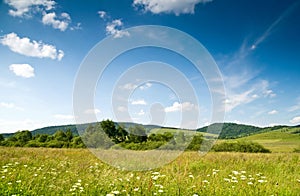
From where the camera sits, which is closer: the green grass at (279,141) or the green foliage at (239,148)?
the green foliage at (239,148)

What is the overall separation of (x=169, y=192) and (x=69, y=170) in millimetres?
3177

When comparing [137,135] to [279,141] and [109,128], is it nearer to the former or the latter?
[109,128]

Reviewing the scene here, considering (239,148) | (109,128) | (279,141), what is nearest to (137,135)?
(109,128)

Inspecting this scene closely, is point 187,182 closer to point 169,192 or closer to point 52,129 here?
point 169,192

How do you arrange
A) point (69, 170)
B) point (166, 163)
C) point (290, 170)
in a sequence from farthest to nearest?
point (166, 163)
point (290, 170)
point (69, 170)

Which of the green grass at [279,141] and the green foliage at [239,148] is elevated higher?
the green grass at [279,141]

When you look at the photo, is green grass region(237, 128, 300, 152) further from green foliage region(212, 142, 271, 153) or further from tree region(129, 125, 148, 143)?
tree region(129, 125, 148, 143)

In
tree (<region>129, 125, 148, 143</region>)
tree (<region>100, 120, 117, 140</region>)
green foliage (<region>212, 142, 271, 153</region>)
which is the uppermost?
tree (<region>100, 120, 117, 140</region>)

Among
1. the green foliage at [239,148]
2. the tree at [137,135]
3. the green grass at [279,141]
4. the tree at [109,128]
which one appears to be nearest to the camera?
the tree at [137,135]

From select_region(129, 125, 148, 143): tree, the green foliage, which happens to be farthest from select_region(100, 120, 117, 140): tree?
the green foliage

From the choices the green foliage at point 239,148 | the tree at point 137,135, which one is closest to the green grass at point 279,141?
the green foliage at point 239,148

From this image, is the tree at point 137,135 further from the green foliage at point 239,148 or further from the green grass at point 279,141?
the green grass at point 279,141

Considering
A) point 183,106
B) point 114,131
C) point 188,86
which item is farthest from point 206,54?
point 114,131

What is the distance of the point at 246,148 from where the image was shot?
107ft
